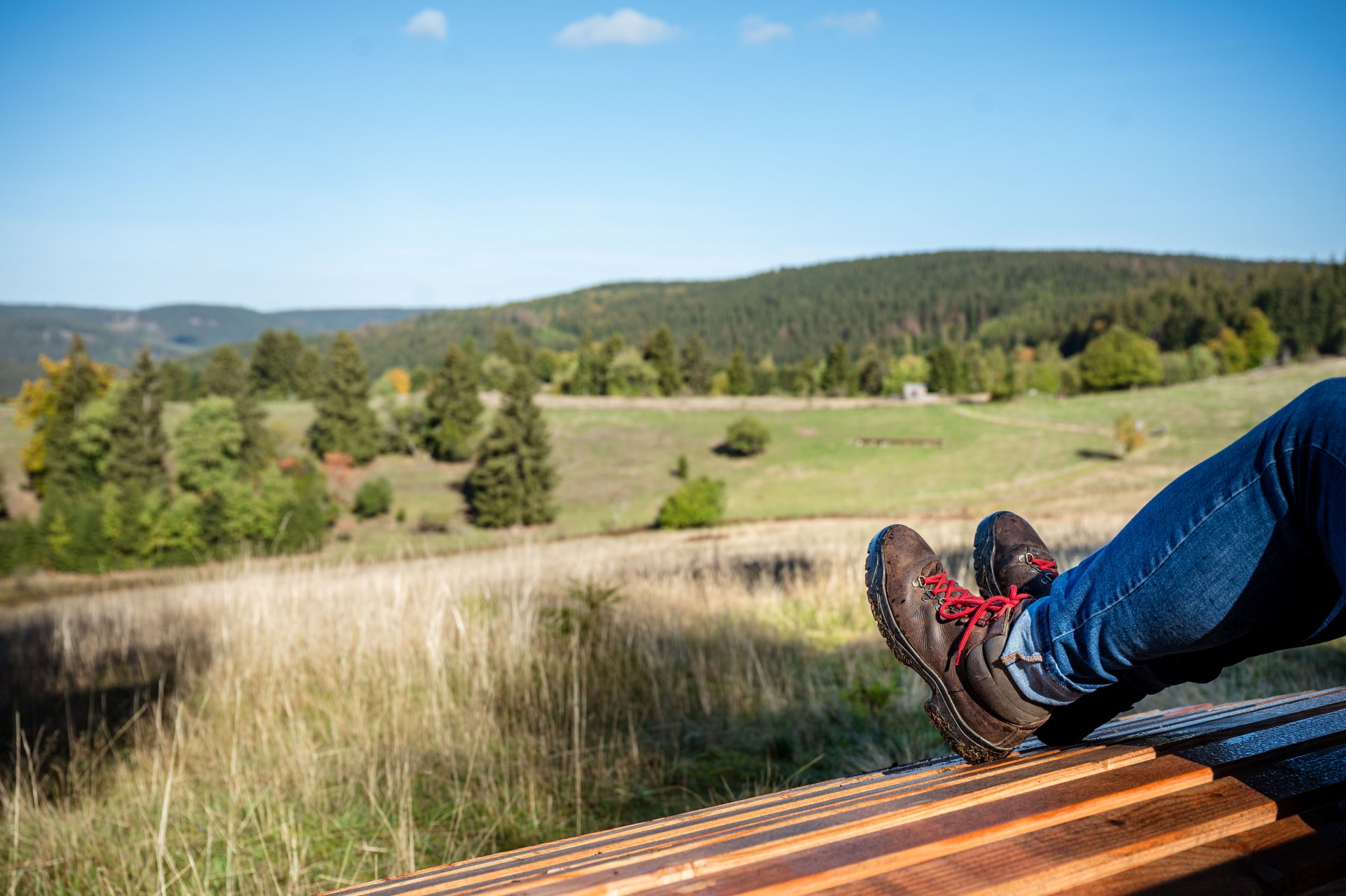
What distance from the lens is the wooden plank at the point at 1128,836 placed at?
1070 mm

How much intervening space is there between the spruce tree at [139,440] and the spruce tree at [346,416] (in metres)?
9.88

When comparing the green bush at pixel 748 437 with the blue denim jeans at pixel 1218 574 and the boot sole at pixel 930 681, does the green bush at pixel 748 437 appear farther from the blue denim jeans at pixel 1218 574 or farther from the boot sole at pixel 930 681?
the blue denim jeans at pixel 1218 574

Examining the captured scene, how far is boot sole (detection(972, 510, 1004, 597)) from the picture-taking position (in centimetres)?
213

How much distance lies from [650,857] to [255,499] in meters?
50.0

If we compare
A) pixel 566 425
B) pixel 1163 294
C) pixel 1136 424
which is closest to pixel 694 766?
pixel 1136 424

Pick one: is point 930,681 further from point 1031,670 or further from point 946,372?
point 946,372

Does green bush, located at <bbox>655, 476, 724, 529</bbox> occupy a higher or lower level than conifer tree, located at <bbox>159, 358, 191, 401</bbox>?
lower

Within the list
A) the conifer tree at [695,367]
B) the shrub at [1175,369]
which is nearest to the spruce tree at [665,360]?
the conifer tree at [695,367]

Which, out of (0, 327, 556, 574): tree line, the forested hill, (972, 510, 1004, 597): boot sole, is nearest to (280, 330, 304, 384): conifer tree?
(0, 327, 556, 574): tree line

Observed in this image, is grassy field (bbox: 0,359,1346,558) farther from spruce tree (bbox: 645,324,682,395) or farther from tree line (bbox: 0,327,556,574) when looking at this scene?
spruce tree (bbox: 645,324,682,395)

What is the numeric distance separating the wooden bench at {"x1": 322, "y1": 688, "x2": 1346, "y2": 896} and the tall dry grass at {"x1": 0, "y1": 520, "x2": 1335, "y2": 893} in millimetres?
1860

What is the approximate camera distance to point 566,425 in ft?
200

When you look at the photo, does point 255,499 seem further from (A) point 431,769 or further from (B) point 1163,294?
(B) point 1163,294

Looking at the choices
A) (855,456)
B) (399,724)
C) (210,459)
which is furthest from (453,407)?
(399,724)
